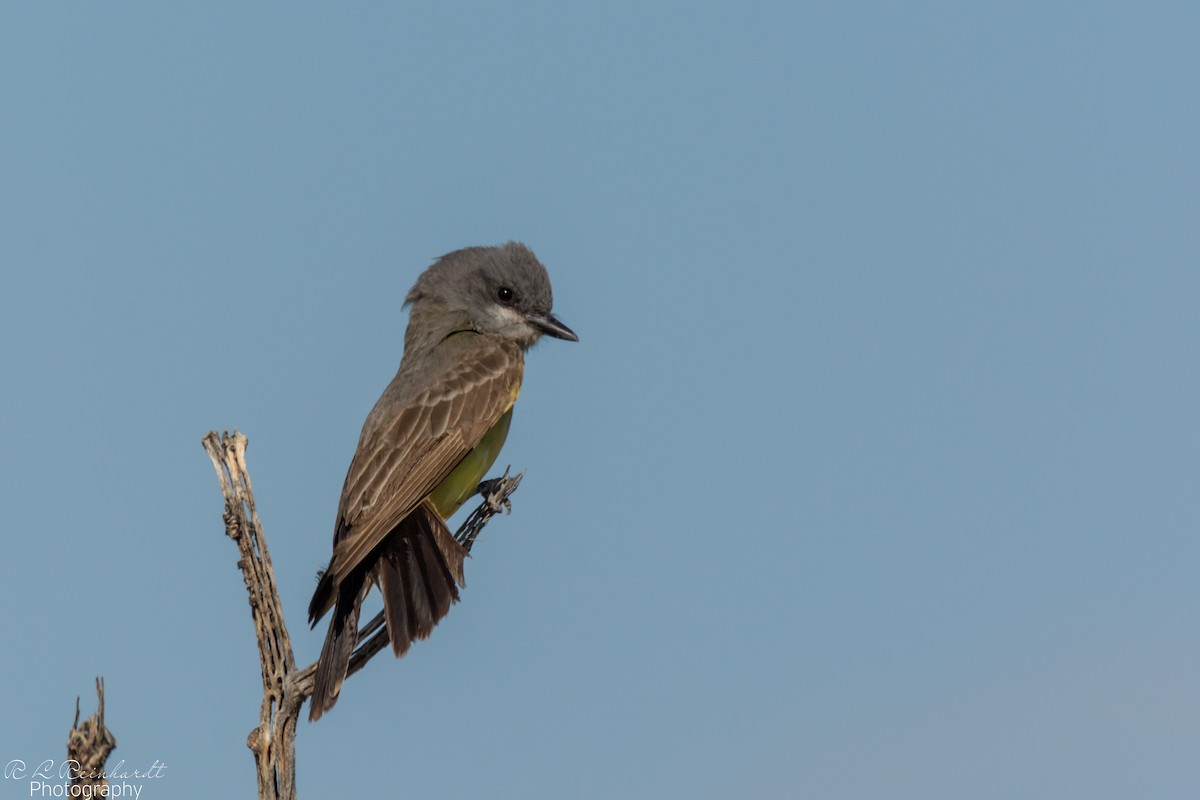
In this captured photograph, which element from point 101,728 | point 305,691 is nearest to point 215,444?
point 305,691

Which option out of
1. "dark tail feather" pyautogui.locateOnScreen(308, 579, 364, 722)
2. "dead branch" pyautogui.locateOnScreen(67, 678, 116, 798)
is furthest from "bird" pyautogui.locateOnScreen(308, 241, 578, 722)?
"dead branch" pyautogui.locateOnScreen(67, 678, 116, 798)

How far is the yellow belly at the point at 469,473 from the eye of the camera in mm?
8445

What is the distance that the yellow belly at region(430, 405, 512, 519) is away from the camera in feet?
27.7

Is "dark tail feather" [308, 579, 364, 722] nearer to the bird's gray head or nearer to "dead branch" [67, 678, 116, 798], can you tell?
"dead branch" [67, 678, 116, 798]

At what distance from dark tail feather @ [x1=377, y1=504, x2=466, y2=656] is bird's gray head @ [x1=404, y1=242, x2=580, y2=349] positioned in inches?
81.1

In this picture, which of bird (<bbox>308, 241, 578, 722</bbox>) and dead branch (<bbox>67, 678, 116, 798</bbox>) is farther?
bird (<bbox>308, 241, 578, 722</bbox>)

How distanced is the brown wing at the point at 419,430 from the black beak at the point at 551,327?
29cm

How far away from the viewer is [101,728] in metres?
4.76

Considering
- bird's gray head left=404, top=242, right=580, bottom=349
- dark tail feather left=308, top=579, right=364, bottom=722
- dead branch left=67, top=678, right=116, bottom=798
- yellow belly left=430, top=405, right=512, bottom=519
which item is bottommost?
dead branch left=67, top=678, right=116, bottom=798

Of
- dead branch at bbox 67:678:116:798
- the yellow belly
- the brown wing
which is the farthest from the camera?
the yellow belly

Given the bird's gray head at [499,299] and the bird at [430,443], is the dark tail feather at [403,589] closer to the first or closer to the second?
the bird at [430,443]

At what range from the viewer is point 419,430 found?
822cm

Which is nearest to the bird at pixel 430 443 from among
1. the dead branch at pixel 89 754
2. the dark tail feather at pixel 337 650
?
the dark tail feather at pixel 337 650

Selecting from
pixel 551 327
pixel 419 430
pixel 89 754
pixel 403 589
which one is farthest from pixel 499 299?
pixel 89 754
